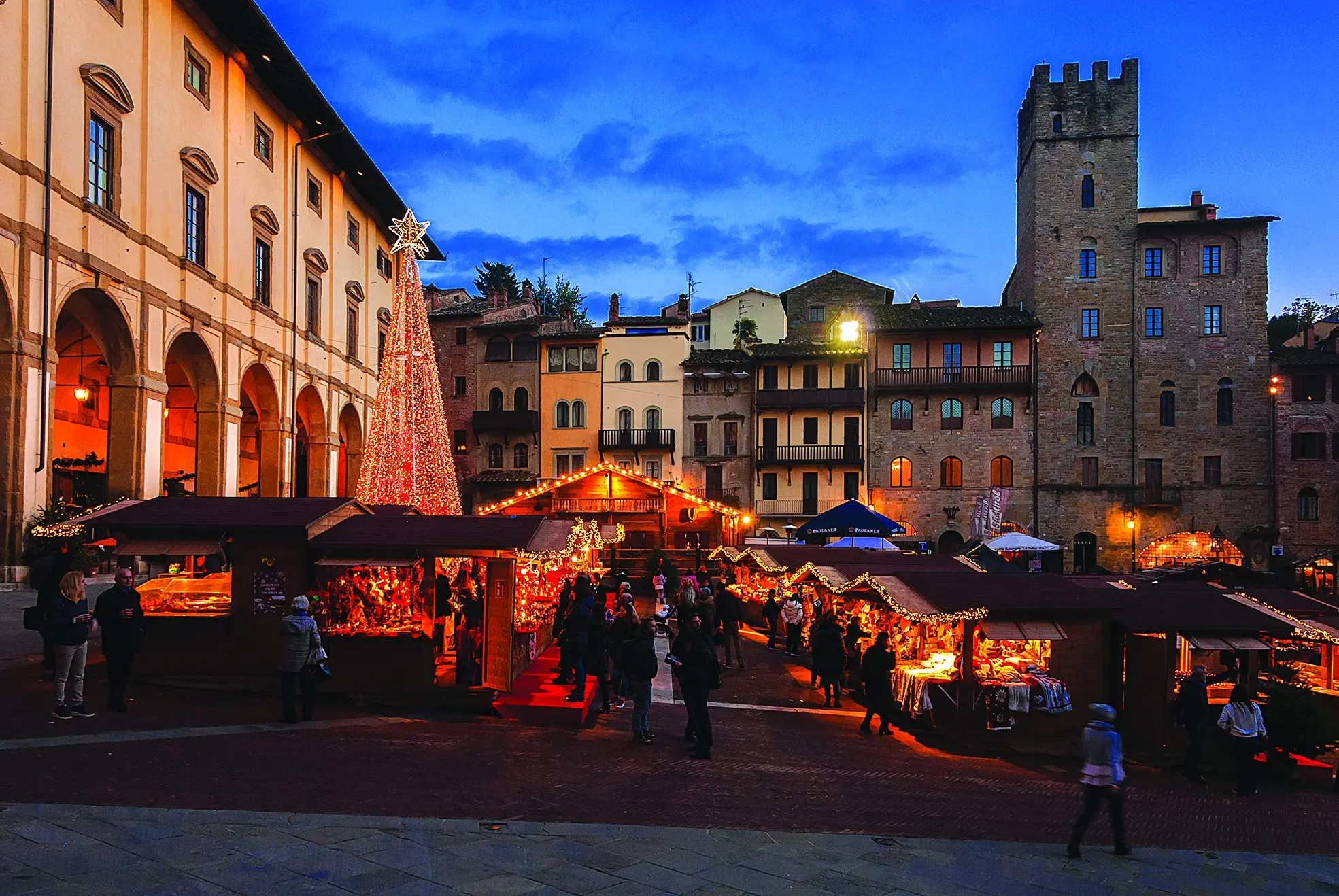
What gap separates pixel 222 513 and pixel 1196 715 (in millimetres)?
12775

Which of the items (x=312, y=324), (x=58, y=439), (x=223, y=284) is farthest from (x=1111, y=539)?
(x=58, y=439)

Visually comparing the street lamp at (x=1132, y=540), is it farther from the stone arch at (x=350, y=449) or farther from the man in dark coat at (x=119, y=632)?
the man in dark coat at (x=119, y=632)

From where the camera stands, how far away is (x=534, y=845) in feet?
24.1

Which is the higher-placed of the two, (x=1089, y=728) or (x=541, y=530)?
(x=541, y=530)

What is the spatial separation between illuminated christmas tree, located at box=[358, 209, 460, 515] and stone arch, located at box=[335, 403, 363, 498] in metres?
17.0

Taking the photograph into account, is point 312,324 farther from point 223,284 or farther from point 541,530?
point 541,530

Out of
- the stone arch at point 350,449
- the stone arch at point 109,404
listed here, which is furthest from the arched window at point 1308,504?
the stone arch at point 109,404

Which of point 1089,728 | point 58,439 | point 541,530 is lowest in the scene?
point 1089,728

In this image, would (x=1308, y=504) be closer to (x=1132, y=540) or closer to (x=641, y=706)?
(x=1132, y=540)

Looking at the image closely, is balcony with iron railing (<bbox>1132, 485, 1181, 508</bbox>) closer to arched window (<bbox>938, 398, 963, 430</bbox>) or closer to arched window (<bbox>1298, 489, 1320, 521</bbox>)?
arched window (<bbox>1298, 489, 1320, 521</bbox>)

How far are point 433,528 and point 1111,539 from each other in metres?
43.2

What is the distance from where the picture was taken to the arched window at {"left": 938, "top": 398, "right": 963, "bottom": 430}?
162ft

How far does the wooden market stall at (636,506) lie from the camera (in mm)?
41125

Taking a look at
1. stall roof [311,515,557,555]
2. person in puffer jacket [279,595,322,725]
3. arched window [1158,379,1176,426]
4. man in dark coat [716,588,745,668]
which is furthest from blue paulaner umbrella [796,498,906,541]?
arched window [1158,379,1176,426]
